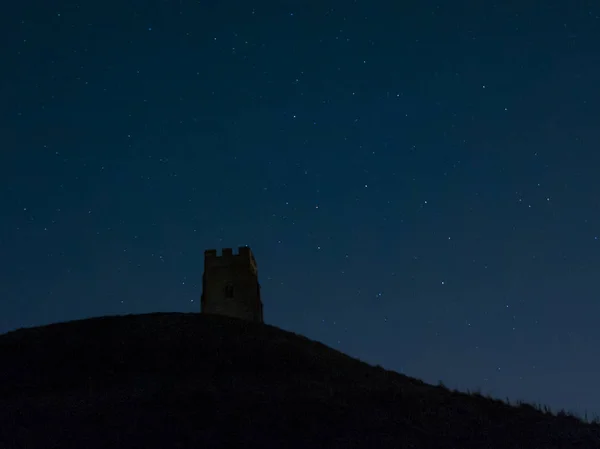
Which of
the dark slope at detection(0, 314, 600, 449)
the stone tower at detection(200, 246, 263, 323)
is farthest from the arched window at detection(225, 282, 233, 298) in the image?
the dark slope at detection(0, 314, 600, 449)

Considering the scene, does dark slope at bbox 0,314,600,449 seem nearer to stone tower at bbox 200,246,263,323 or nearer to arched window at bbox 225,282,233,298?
stone tower at bbox 200,246,263,323

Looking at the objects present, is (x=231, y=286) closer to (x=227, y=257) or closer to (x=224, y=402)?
(x=227, y=257)

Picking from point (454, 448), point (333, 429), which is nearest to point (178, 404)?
point (333, 429)

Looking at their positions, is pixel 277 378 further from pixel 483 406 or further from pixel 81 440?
pixel 81 440

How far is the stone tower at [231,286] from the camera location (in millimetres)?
51031

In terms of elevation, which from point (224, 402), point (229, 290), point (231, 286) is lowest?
point (224, 402)

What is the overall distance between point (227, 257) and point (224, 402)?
31657mm

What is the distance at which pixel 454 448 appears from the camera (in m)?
17.6

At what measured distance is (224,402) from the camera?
22000 mm

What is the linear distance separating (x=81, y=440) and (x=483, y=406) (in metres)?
16.1

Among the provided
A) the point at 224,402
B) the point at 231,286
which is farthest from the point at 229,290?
the point at 224,402

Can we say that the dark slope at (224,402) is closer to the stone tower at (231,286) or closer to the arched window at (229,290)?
the stone tower at (231,286)

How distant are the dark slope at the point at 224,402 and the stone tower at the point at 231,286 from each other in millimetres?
14633

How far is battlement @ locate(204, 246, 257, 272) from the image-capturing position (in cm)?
5294
